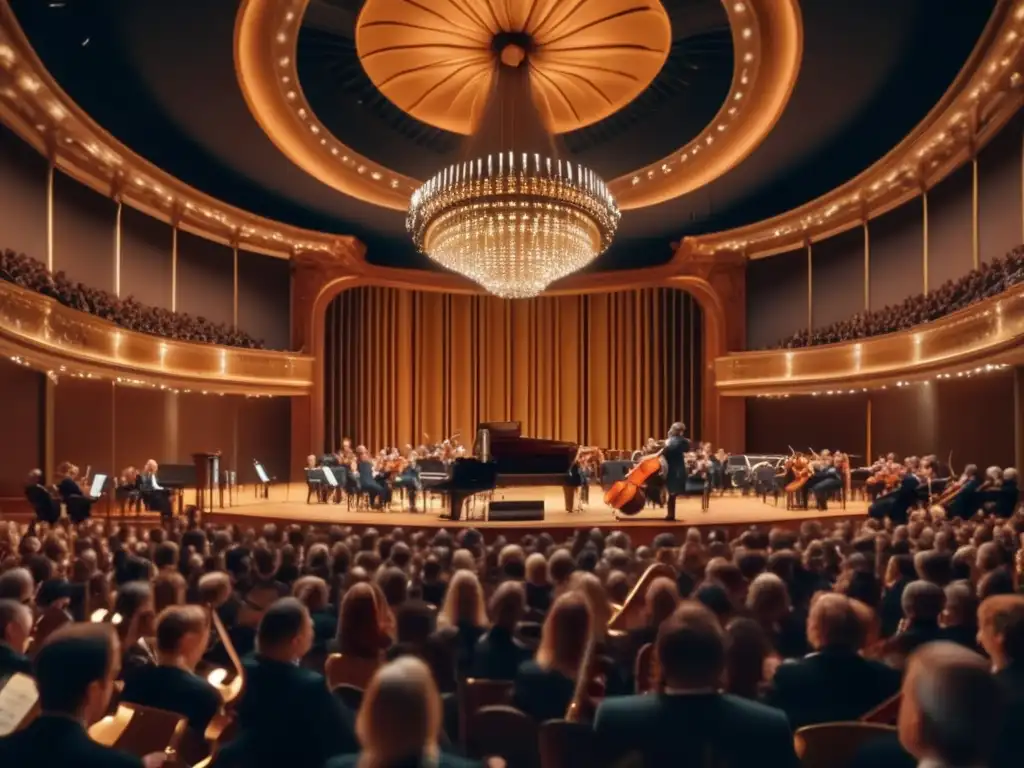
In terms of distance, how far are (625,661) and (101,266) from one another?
46.9 feet

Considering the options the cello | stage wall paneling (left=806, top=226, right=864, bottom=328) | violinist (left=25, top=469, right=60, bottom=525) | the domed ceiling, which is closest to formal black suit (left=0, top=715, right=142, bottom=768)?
violinist (left=25, top=469, right=60, bottom=525)

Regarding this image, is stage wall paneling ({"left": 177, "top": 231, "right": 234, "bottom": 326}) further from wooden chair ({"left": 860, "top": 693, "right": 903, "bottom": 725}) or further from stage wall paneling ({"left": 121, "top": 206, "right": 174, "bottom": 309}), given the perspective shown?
wooden chair ({"left": 860, "top": 693, "right": 903, "bottom": 725})

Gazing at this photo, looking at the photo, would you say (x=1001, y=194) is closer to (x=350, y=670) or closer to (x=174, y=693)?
(x=350, y=670)

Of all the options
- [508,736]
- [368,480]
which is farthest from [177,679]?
[368,480]

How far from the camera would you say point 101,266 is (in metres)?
14.9

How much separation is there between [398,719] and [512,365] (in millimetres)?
19662

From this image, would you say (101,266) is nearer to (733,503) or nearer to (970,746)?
(733,503)

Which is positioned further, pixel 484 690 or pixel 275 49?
pixel 275 49

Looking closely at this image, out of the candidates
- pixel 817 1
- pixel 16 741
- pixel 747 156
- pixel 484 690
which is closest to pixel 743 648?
pixel 484 690

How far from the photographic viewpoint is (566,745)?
2117 millimetres

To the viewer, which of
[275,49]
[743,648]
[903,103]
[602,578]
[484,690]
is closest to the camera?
[743,648]

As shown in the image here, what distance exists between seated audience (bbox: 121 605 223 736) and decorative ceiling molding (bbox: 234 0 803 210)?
880 cm

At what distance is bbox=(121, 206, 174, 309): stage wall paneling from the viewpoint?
51.4 feet

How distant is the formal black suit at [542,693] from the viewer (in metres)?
2.79
